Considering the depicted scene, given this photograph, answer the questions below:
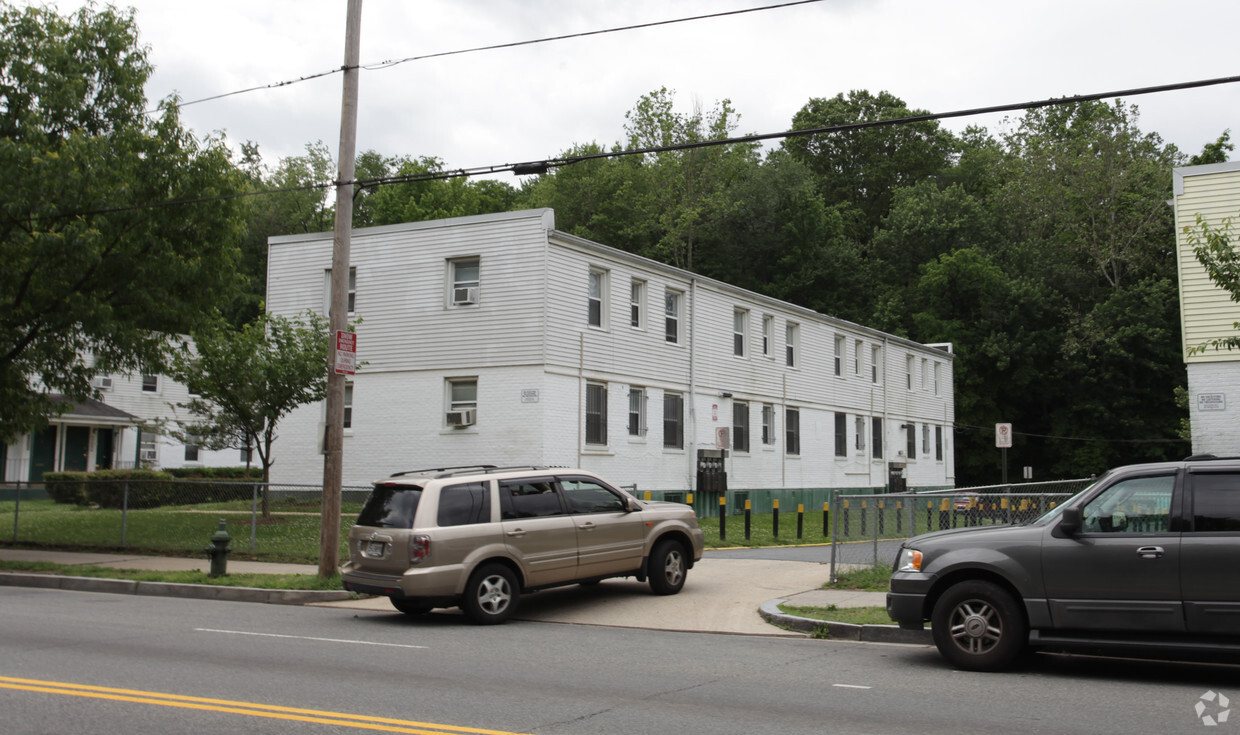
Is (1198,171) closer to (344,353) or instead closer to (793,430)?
(793,430)

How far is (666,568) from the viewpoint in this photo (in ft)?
47.0

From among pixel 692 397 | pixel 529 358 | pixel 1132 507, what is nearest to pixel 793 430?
pixel 692 397

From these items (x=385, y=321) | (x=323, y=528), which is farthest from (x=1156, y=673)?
(x=385, y=321)

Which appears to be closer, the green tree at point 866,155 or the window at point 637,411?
the window at point 637,411

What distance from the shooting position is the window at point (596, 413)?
2645 centimetres

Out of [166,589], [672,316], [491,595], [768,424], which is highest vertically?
[672,316]

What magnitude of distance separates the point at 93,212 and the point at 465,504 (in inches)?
420

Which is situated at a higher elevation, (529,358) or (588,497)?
(529,358)

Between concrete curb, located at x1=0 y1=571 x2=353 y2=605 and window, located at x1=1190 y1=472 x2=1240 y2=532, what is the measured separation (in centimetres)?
1060

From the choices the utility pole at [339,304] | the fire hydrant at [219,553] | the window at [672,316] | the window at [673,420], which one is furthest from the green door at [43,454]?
the utility pole at [339,304]

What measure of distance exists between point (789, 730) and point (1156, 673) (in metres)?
4.12

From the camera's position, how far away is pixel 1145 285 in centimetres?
4903

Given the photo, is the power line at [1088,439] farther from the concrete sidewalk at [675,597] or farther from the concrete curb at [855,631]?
the concrete curb at [855,631]

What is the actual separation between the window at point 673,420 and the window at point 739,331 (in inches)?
130
